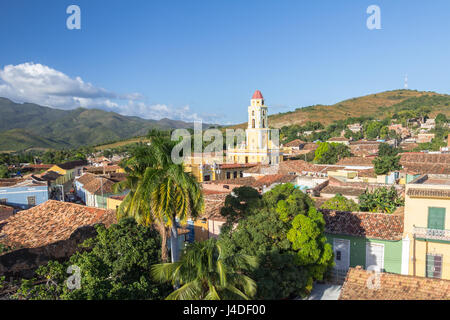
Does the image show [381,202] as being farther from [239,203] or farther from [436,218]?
[239,203]

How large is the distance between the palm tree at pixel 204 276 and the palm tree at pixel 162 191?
10.1ft

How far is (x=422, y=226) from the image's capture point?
1305 cm

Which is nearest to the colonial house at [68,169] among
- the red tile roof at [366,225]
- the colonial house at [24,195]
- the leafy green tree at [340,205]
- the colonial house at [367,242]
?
the colonial house at [24,195]

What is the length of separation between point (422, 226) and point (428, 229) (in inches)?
10.2

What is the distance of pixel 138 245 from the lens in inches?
416

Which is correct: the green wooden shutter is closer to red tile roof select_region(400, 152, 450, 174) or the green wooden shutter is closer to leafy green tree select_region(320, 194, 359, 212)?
leafy green tree select_region(320, 194, 359, 212)

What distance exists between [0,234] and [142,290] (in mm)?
13995

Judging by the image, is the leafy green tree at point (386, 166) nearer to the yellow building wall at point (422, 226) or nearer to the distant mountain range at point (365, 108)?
the yellow building wall at point (422, 226)

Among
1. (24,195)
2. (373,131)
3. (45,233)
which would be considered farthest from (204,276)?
(373,131)

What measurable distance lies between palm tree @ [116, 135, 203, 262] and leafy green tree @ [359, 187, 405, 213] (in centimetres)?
1277

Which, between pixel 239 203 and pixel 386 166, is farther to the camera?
pixel 386 166

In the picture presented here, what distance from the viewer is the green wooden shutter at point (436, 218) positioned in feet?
42.0
